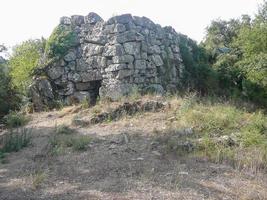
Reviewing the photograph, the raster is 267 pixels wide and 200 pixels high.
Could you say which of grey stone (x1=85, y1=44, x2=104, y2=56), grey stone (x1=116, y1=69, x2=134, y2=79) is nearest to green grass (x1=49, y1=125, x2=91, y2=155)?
grey stone (x1=116, y1=69, x2=134, y2=79)

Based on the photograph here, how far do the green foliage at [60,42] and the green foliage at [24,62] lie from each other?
95cm

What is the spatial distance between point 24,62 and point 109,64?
406 centimetres

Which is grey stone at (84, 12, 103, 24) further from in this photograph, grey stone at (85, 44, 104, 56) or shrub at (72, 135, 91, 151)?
shrub at (72, 135, 91, 151)

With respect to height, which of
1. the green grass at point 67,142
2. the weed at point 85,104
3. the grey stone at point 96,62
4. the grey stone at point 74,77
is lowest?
the green grass at point 67,142

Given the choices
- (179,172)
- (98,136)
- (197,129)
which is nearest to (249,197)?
(179,172)

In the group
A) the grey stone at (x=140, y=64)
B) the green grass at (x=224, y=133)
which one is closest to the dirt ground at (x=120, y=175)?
the green grass at (x=224, y=133)

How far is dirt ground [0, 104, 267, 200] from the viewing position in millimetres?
6180

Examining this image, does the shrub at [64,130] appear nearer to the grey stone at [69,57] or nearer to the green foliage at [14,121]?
the green foliage at [14,121]

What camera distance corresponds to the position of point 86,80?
14539 mm

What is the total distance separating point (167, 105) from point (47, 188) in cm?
619

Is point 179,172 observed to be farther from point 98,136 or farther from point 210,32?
point 210,32

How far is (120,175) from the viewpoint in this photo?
6.99m

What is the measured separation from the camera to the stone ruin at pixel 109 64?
13.9 m

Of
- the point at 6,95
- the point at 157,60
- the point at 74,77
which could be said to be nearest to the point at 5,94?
the point at 6,95
